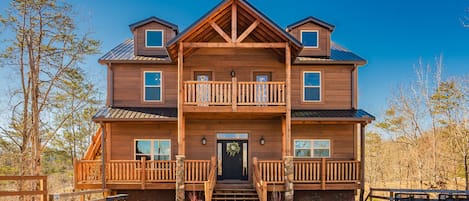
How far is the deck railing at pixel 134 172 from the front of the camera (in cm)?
1455

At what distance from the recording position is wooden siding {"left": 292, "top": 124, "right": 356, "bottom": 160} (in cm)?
1623

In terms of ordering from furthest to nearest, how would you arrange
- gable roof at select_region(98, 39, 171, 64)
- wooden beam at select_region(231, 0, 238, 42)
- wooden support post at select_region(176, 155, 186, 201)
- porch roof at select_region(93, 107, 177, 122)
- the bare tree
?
the bare tree → gable roof at select_region(98, 39, 171, 64) → porch roof at select_region(93, 107, 177, 122) → wooden support post at select_region(176, 155, 186, 201) → wooden beam at select_region(231, 0, 238, 42)

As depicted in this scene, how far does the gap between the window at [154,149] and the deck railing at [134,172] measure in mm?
883

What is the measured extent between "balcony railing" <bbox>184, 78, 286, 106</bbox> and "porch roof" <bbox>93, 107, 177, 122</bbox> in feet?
4.88

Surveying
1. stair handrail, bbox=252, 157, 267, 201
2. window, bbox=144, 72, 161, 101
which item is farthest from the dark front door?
window, bbox=144, 72, 161, 101

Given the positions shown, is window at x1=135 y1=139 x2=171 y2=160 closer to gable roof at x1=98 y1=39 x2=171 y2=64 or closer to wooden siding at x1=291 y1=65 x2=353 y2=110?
gable roof at x1=98 y1=39 x2=171 y2=64

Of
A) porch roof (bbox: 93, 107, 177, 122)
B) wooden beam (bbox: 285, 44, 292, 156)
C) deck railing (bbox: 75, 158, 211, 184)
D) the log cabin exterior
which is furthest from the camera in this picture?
the log cabin exterior

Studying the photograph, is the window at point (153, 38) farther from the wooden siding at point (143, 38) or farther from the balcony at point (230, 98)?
the balcony at point (230, 98)

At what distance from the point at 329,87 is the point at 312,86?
0.75 m

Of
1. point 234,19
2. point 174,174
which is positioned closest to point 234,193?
point 174,174

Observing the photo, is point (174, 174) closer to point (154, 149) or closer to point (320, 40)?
point (154, 149)

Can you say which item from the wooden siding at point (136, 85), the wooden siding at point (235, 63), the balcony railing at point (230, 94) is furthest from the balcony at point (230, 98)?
the wooden siding at point (136, 85)

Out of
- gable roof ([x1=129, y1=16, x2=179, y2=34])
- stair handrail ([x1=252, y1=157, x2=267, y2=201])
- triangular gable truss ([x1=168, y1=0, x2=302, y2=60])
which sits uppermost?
gable roof ([x1=129, y1=16, x2=179, y2=34])

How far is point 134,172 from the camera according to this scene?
14797 millimetres
